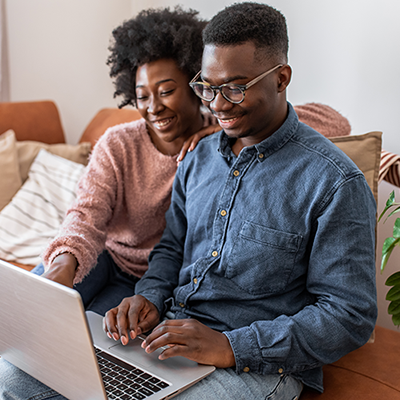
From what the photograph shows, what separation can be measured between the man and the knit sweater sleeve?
0.75ft

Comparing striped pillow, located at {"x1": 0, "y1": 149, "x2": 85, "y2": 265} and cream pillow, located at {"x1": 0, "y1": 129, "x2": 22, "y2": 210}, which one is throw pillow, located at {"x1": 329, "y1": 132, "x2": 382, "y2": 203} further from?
cream pillow, located at {"x1": 0, "y1": 129, "x2": 22, "y2": 210}

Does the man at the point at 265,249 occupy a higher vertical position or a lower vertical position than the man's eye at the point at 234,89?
lower

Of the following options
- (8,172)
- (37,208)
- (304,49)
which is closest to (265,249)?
(304,49)

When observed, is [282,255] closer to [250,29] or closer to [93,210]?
[250,29]

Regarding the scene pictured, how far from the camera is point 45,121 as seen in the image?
219cm

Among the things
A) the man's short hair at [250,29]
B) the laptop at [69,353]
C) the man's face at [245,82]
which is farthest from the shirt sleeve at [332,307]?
the man's short hair at [250,29]

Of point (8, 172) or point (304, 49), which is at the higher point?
point (304, 49)

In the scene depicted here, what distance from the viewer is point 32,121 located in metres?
2.13

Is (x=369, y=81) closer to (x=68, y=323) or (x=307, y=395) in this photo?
(x=307, y=395)

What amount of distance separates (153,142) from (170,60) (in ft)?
0.81

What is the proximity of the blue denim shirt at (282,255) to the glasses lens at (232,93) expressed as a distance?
12 centimetres

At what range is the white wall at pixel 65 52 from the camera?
233cm

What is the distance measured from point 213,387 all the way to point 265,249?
278mm

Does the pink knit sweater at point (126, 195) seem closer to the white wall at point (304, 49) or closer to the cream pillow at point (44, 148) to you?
the white wall at point (304, 49)
